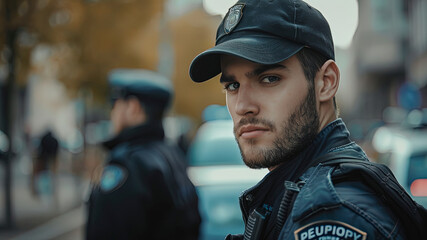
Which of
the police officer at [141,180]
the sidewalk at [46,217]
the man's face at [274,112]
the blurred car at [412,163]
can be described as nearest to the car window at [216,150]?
the blurred car at [412,163]

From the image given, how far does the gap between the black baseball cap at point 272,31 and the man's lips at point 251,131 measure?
8.1 inches

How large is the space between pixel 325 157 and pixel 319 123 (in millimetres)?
214

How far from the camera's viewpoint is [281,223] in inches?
55.1

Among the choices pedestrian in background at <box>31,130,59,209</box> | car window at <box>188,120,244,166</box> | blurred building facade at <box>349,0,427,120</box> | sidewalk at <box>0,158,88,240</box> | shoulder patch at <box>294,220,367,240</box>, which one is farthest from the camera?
blurred building facade at <box>349,0,427,120</box>

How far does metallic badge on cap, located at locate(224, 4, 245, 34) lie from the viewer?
65.2 inches

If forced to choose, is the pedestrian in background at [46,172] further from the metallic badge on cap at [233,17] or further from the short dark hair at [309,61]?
the short dark hair at [309,61]

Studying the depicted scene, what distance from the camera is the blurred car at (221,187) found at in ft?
18.2

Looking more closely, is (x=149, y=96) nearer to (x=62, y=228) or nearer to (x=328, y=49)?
(x=328, y=49)

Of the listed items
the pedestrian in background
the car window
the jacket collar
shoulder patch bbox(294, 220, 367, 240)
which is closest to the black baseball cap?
the jacket collar

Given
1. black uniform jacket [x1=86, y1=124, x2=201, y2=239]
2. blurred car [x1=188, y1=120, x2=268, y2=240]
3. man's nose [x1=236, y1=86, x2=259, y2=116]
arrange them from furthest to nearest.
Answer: blurred car [x1=188, y1=120, x2=268, y2=240], black uniform jacket [x1=86, y1=124, x2=201, y2=239], man's nose [x1=236, y1=86, x2=259, y2=116]

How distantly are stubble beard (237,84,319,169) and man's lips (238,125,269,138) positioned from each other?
15 mm

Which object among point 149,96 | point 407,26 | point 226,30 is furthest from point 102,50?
point 407,26

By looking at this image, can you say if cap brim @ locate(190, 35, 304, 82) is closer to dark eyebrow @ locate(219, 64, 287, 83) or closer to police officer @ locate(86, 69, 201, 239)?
dark eyebrow @ locate(219, 64, 287, 83)

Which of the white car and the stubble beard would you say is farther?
the white car
